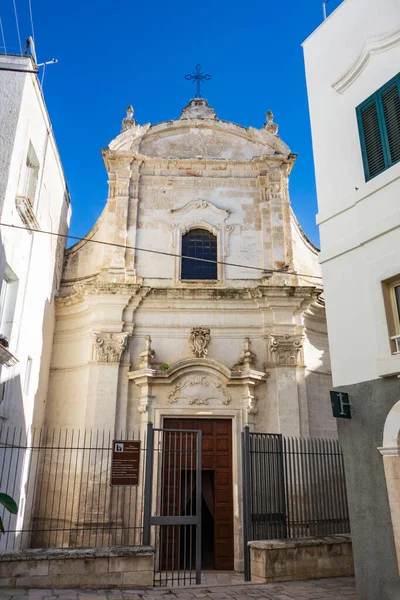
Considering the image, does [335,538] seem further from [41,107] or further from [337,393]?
[41,107]

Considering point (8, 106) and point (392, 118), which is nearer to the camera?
point (392, 118)

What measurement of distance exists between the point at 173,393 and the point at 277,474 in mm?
3902

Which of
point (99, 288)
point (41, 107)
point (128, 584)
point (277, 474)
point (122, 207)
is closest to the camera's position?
point (128, 584)

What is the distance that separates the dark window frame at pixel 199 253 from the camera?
1549 cm

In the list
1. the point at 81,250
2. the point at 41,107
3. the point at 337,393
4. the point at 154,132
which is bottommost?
the point at 337,393

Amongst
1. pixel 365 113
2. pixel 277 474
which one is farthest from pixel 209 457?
pixel 365 113

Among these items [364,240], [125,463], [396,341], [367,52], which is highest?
[367,52]

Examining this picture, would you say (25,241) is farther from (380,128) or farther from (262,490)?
(380,128)

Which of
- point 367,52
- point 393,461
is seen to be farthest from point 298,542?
point 367,52

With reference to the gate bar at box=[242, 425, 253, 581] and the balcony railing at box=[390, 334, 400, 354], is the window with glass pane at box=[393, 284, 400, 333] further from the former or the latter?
the gate bar at box=[242, 425, 253, 581]

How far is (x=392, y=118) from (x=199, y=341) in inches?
317

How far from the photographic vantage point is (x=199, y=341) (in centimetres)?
1411

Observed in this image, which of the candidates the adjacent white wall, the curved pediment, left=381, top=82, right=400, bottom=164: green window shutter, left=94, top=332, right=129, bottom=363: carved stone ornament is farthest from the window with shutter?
the curved pediment

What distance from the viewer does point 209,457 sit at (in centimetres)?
1322
